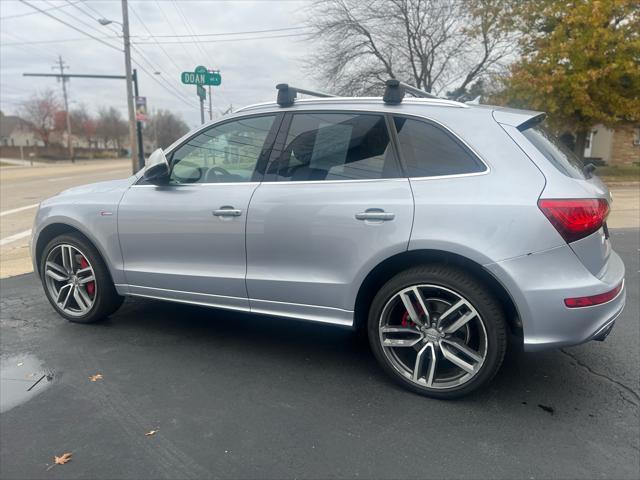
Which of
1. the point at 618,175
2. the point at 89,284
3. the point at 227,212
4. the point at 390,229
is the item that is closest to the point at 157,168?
the point at 227,212

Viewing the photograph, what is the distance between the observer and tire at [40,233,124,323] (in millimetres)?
4027

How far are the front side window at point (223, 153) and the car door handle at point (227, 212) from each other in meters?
0.24

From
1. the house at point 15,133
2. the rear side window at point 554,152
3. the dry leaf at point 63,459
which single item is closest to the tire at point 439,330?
the rear side window at point 554,152

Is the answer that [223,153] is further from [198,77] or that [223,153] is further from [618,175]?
[618,175]

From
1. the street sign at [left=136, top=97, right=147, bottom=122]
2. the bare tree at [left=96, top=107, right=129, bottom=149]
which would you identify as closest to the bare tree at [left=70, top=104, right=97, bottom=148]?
the bare tree at [left=96, top=107, right=129, bottom=149]

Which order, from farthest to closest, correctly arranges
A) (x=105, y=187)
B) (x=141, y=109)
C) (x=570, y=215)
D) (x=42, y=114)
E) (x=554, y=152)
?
1. (x=42, y=114)
2. (x=141, y=109)
3. (x=105, y=187)
4. (x=554, y=152)
5. (x=570, y=215)

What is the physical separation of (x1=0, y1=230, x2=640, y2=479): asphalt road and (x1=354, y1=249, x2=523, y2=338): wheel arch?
524 millimetres

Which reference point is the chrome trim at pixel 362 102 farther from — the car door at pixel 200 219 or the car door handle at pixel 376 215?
the car door handle at pixel 376 215

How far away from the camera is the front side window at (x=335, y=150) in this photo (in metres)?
3.10

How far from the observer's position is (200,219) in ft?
11.4

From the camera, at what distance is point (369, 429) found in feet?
8.93

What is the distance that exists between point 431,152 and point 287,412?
1789 mm

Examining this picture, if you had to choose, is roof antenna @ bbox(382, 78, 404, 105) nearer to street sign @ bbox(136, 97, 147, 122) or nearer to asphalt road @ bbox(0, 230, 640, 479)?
asphalt road @ bbox(0, 230, 640, 479)

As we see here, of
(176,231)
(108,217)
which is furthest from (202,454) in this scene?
(108,217)
